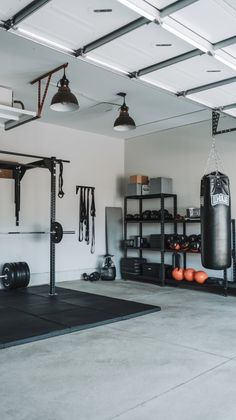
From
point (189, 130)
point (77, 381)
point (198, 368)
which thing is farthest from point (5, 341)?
point (189, 130)

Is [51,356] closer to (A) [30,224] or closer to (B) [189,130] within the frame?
(A) [30,224]

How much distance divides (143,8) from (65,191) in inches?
210

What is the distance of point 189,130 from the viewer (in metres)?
7.68

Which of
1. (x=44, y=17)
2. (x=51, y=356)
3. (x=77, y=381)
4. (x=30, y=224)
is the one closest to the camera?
(x=77, y=381)

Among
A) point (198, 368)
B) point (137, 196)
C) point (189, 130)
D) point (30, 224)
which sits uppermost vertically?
point (189, 130)

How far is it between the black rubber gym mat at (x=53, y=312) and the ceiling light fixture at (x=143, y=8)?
10.1 ft

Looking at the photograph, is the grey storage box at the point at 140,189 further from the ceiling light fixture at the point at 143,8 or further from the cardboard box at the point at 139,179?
the ceiling light fixture at the point at 143,8

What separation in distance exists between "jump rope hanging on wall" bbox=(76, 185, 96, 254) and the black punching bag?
373cm

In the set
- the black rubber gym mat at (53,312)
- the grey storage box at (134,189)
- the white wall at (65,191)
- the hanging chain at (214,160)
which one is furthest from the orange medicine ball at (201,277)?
the white wall at (65,191)

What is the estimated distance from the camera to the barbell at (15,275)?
21.3 ft

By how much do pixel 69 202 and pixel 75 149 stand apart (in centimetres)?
115

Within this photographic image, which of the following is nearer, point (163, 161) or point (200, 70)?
point (200, 70)

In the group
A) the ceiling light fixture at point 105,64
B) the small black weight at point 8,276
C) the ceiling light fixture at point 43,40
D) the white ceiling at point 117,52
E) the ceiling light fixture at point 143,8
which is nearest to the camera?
the ceiling light fixture at point 143,8

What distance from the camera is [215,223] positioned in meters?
4.71
